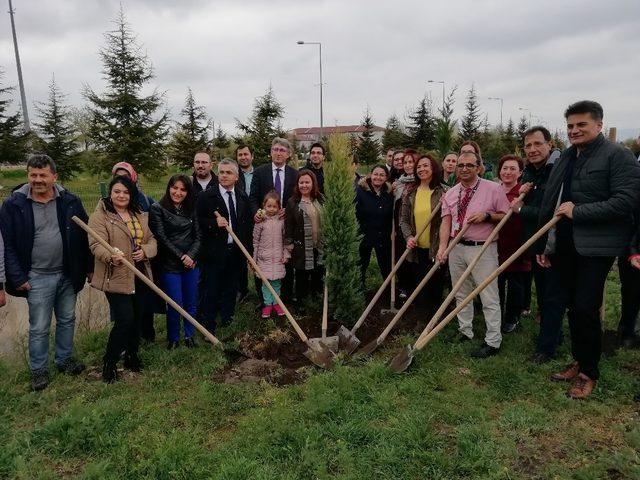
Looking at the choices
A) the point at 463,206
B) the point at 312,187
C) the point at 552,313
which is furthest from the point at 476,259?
the point at 312,187

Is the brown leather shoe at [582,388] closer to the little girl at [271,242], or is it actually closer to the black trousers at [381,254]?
the black trousers at [381,254]

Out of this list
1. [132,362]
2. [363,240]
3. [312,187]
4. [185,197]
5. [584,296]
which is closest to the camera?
[584,296]

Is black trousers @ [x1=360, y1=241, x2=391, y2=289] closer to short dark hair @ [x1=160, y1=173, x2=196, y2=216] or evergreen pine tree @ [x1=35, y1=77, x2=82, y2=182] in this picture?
short dark hair @ [x1=160, y1=173, x2=196, y2=216]

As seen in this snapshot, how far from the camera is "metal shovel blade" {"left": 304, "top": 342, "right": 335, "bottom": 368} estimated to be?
16.4ft

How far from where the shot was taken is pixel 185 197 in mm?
5492

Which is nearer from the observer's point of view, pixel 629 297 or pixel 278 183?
pixel 629 297

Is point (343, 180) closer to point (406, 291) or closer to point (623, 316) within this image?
point (406, 291)

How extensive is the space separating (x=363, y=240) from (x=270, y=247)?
158cm

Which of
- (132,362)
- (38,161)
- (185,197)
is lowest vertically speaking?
(132,362)

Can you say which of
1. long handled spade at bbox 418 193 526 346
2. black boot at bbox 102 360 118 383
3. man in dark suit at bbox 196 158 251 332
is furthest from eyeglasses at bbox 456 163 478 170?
black boot at bbox 102 360 118 383

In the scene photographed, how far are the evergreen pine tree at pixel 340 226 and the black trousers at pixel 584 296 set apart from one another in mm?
2620

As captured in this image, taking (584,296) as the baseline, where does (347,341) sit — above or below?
below

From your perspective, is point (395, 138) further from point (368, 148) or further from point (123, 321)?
point (123, 321)

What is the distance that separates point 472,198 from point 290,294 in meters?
3.35
